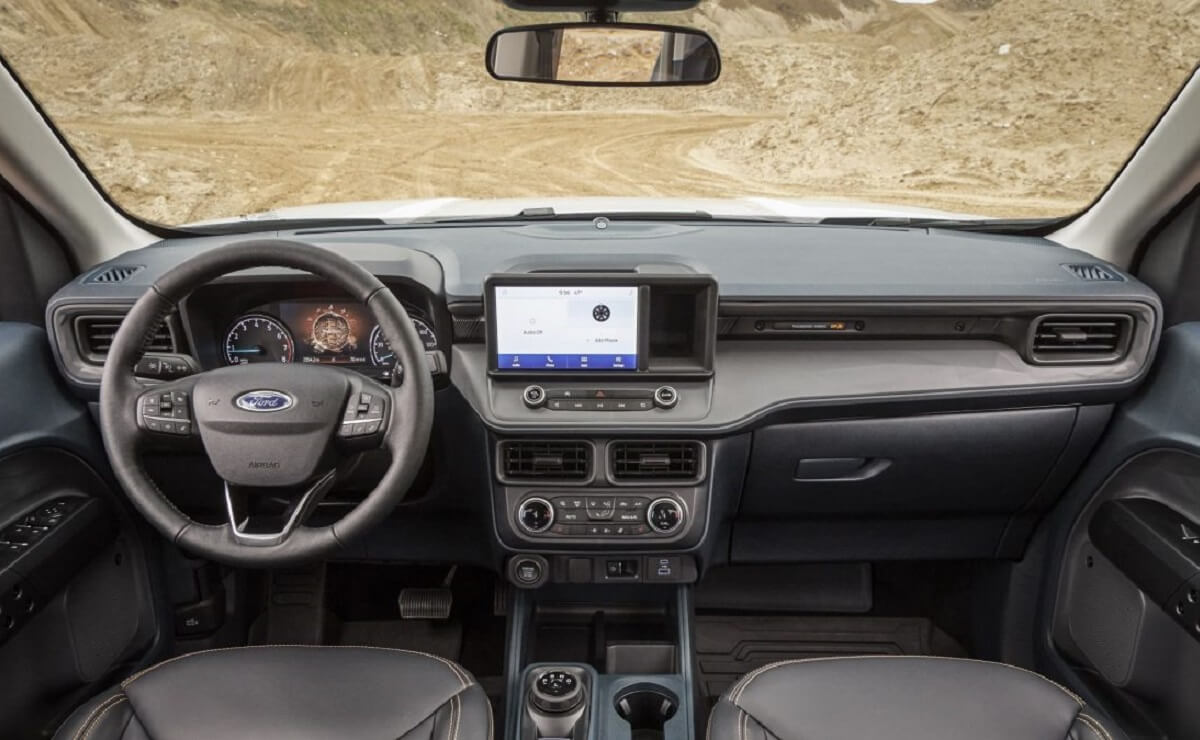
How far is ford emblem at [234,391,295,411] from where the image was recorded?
5.91ft

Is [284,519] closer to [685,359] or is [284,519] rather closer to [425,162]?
[685,359]

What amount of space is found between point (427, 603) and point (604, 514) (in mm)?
967

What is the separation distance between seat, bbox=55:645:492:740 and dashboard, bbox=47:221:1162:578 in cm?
56

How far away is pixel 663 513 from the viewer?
2465 millimetres

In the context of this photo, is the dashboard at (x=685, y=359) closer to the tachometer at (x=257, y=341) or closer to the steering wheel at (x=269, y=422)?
the tachometer at (x=257, y=341)

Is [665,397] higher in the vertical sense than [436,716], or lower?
higher

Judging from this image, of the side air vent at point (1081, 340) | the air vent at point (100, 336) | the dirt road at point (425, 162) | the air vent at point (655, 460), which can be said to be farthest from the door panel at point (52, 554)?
the dirt road at point (425, 162)

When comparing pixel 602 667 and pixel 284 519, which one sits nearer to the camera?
pixel 284 519

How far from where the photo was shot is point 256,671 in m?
2.02

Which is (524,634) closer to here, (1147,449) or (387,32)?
(1147,449)

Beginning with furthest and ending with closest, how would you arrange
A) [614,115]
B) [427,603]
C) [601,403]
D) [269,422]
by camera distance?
[614,115]
[427,603]
[601,403]
[269,422]

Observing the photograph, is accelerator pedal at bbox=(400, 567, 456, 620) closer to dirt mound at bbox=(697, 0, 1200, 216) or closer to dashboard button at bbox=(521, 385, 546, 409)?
dashboard button at bbox=(521, 385, 546, 409)

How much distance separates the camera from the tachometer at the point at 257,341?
2.44m

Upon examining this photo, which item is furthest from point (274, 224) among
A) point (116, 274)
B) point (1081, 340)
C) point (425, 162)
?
point (425, 162)
